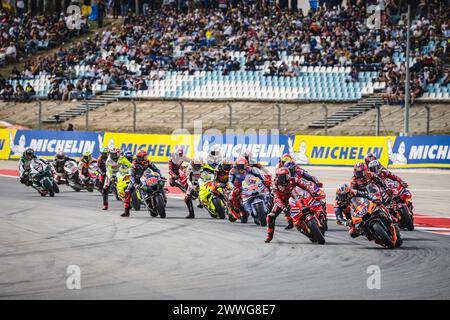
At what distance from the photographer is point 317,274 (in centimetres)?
1277

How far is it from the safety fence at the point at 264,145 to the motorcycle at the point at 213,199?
438 inches

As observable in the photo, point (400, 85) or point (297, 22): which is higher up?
point (297, 22)

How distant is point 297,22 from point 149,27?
9.69 meters

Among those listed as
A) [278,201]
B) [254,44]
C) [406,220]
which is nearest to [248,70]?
[254,44]

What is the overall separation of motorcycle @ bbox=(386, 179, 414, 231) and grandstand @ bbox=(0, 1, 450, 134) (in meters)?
18.4

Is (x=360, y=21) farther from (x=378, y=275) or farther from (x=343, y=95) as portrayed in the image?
(x=378, y=275)

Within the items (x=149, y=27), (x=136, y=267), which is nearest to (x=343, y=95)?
(x=149, y=27)

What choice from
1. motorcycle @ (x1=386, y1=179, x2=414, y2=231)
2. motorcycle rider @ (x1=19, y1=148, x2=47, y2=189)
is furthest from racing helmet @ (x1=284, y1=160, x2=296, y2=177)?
motorcycle rider @ (x1=19, y1=148, x2=47, y2=189)

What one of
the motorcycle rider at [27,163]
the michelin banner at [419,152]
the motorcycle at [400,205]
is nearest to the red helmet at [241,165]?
the motorcycle at [400,205]

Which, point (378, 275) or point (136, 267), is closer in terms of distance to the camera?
point (378, 275)

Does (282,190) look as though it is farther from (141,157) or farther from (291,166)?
(141,157)

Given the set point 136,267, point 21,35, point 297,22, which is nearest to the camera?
point 136,267

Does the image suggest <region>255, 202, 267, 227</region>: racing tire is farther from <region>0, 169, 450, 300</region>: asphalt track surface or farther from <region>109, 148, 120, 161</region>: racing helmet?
<region>109, 148, 120, 161</region>: racing helmet

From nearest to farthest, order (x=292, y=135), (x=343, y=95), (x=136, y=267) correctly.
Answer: (x=136, y=267)
(x=292, y=135)
(x=343, y=95)
